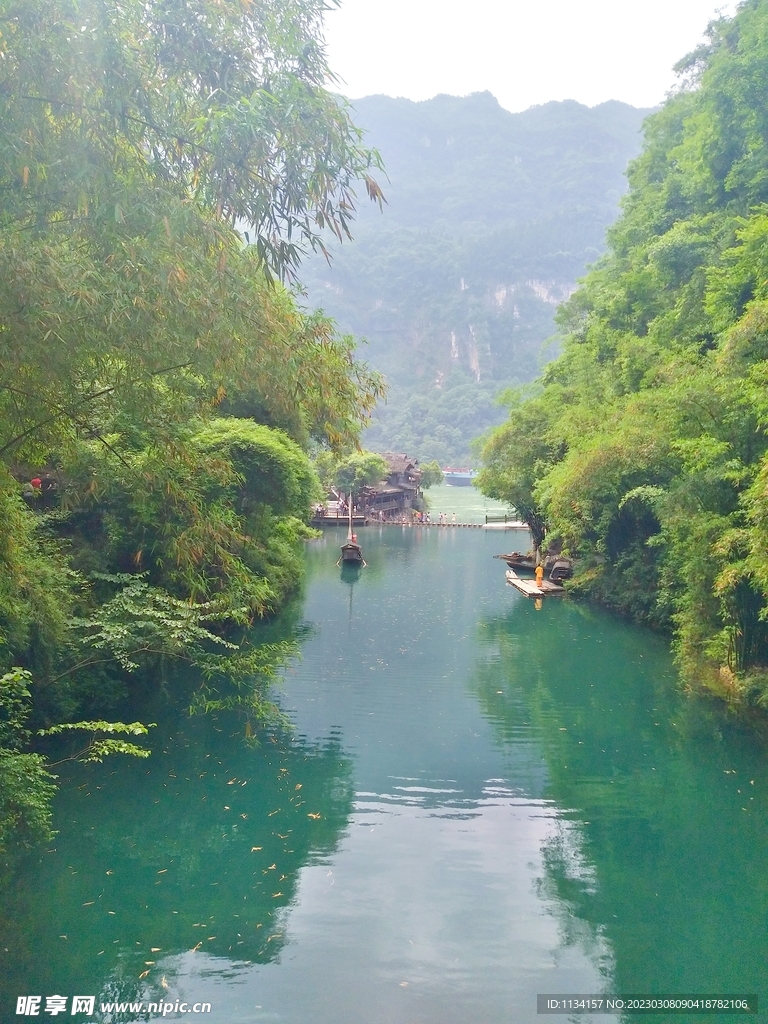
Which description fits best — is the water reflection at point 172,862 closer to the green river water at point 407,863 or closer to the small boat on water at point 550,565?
the green river water at point 407,863

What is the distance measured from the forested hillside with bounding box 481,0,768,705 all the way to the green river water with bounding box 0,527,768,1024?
2.19 m

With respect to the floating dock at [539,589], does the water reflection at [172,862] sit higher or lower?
higher

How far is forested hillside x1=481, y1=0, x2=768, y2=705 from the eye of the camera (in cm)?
1062

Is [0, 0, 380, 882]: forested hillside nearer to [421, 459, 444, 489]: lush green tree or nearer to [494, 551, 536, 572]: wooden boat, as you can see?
[494, 551, 536, 572]: wooden boat

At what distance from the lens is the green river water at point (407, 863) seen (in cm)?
524

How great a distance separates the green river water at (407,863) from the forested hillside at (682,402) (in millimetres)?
2193

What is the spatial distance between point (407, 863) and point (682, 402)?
7.45m

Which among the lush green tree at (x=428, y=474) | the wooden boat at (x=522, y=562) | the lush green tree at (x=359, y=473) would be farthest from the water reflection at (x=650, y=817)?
the lush green tree at (x=428, y=474)

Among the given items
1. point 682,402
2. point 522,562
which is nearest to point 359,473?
point 522,562

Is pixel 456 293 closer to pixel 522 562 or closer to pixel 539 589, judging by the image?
pixel 522 562

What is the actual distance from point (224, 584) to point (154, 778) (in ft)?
9.88

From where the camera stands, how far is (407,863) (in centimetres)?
689

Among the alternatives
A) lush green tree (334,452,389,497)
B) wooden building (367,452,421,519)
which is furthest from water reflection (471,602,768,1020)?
wooden building (367,452,421,519)

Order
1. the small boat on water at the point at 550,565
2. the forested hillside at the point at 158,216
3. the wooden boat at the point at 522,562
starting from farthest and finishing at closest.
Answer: the wooden boat at the point at 522,562, the small boat on water at the point at 550,565, the forested hillside at the point at 158,216
